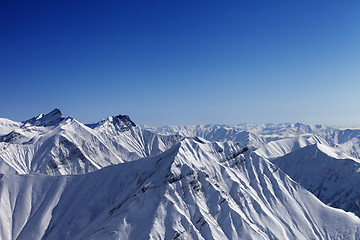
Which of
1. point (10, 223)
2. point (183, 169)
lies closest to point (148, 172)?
point (183, 169)

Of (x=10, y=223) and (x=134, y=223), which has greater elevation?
(x=134, y=223)

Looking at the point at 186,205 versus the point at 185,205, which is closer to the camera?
the point at 185,205

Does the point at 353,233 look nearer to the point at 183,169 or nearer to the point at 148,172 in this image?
the point at 183,169

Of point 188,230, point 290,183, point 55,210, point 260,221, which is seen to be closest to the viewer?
point 188,230

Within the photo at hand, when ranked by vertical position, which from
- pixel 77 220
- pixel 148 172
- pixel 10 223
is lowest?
pixel 10 223

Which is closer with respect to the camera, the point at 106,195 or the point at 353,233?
the point at 353,233

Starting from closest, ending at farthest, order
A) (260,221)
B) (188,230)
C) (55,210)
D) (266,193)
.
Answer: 1. (188,230)
2. (260,221)
3. (266,193)
4. (55,210)

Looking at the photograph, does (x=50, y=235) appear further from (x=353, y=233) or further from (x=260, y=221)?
(x=353, y=233)
